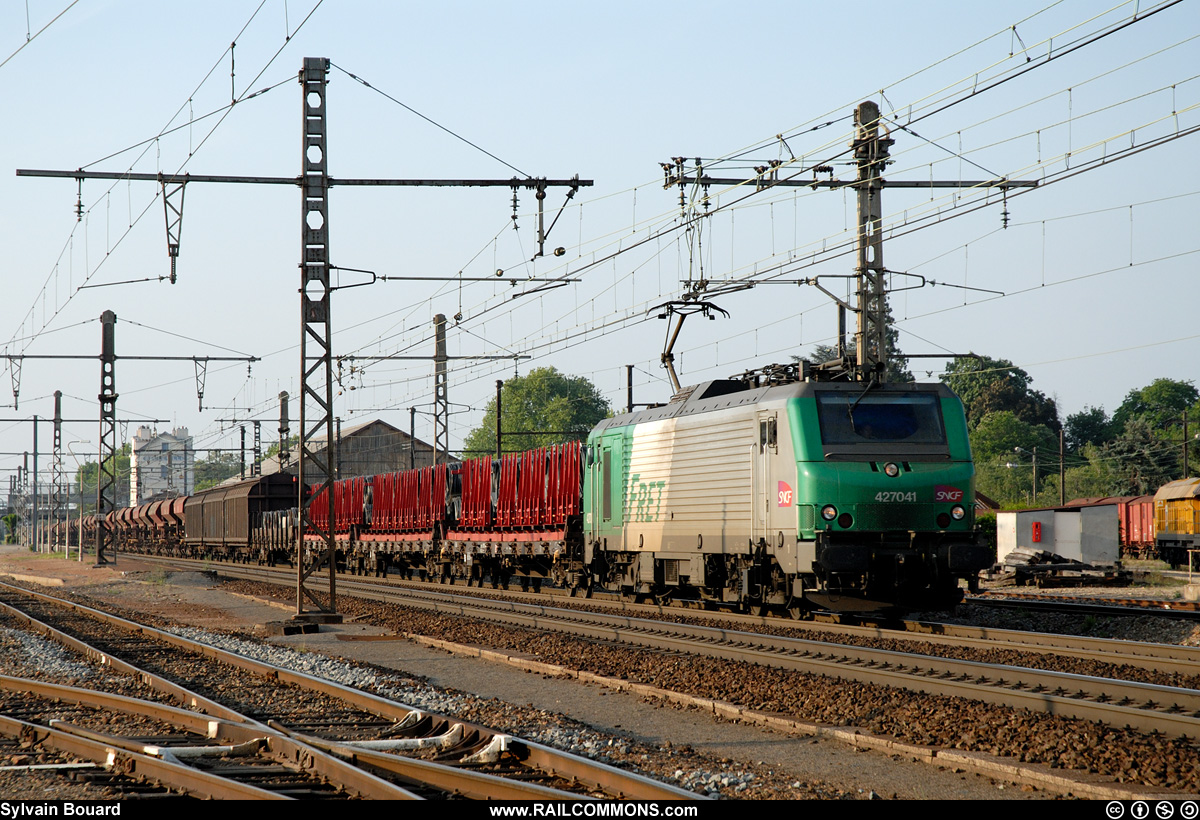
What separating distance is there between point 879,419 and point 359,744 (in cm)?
986

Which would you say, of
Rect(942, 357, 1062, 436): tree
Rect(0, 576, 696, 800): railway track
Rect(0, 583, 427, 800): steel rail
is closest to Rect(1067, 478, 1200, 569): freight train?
Rect(0, 576, 696, 800): railway track

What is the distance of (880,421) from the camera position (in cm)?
1595

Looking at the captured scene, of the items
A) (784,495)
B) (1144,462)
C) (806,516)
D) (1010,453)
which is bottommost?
(806,516)

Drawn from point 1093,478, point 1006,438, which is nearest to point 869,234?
point 1093,478

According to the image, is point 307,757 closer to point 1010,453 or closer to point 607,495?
point 607,495

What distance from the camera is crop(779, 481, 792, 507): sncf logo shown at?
15.8 m

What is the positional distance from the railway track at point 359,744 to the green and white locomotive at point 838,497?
7071 millimetres

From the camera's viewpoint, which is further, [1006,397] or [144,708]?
[1006,397]

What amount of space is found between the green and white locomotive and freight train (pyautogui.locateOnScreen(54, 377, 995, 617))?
0.07 feet

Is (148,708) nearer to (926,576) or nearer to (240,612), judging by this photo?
(926,576)

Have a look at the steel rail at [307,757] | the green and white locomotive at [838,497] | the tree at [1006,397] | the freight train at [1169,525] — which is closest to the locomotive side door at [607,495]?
the green and white locomotive at [838,497]

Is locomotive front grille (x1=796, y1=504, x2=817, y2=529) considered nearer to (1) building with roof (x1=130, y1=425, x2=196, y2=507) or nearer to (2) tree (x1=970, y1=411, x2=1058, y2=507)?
(1) building with roof (x1=130, y1=425, x2=196, y2=507)

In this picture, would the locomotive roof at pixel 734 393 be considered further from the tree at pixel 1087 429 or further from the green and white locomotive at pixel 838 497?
the tree at pixel 1087 429

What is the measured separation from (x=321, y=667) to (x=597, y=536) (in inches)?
392
